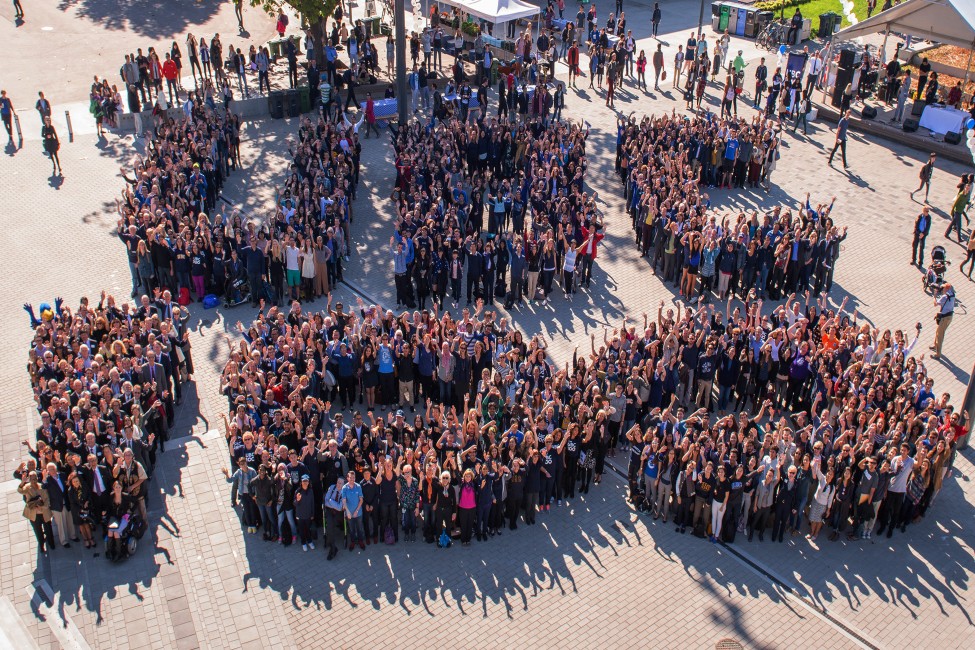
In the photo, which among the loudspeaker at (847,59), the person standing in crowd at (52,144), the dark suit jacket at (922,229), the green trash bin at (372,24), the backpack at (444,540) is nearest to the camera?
the backpack at (444,540)

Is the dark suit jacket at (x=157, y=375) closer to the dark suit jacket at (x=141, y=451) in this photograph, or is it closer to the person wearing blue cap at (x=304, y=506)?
the dark suit jacket at (x=141, y=451)

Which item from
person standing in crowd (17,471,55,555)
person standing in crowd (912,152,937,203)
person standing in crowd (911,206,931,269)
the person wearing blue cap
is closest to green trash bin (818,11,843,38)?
person standing in crowd (912,152,937,203)

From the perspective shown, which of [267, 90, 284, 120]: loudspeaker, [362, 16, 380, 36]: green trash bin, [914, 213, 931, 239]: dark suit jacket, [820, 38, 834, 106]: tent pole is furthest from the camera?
[362, 16, 380, 36]: green trash bin

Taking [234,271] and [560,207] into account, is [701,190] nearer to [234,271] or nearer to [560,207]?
[560,207]

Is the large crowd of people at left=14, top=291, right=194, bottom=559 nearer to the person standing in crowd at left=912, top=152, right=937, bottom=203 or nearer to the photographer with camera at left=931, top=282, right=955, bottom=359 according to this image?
the photographer with camera at left=931, top=282, right=955, bottom=359

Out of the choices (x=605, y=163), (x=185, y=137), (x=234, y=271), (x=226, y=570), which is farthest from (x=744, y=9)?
(x=226, y=570)

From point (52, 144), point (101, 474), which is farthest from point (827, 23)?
point (101, 474)

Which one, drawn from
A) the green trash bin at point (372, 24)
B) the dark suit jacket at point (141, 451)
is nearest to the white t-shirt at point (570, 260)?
the dark suit jacket at point (141, 451)
